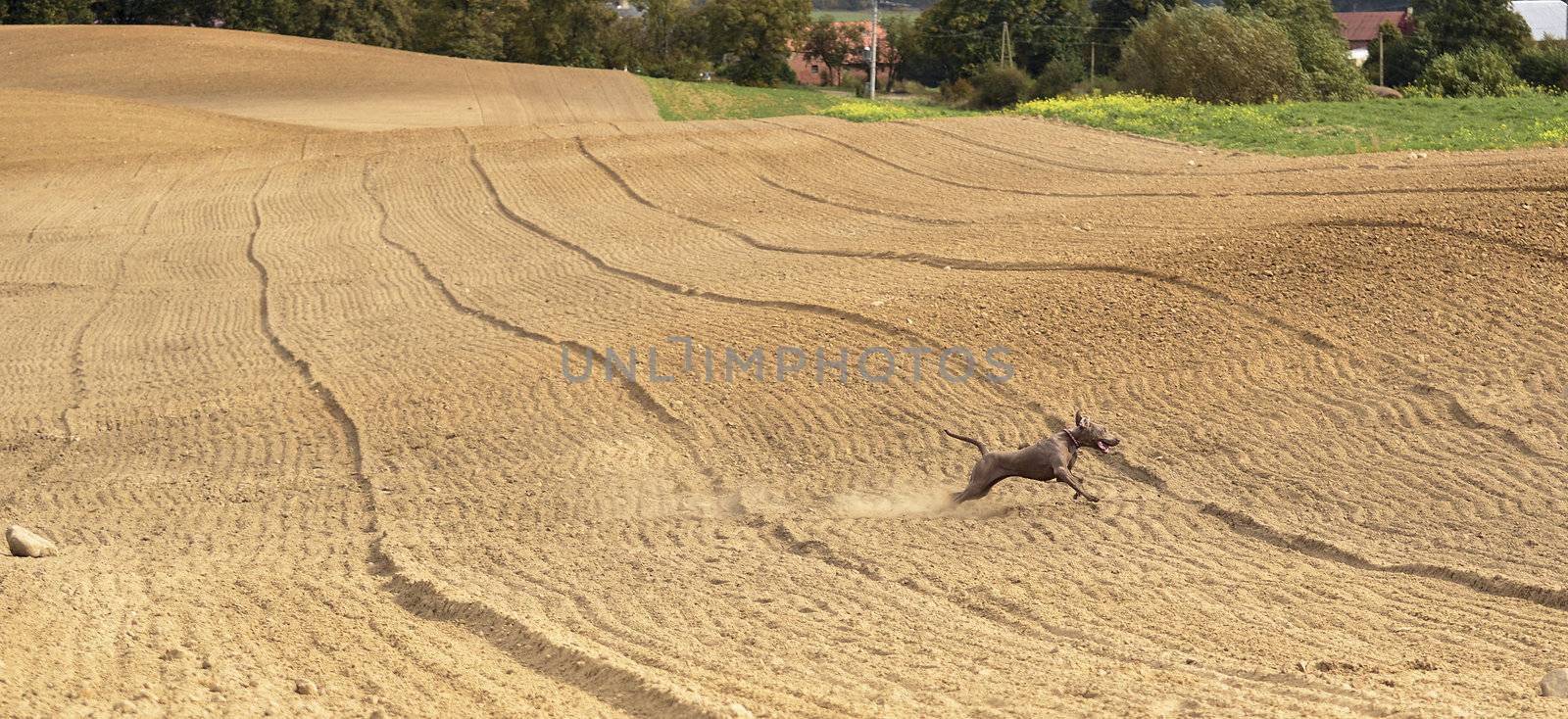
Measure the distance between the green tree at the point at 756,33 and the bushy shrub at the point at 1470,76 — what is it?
38454 millimetres

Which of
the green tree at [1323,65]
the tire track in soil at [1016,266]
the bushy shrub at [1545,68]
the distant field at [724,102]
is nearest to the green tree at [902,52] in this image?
the distant field at [724,102]

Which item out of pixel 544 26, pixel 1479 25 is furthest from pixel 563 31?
pixel 1479 25

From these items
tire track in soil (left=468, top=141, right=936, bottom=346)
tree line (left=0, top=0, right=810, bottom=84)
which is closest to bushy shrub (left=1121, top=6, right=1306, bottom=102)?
tire track in soil (left=468, top=141, right=936, bottom=346)

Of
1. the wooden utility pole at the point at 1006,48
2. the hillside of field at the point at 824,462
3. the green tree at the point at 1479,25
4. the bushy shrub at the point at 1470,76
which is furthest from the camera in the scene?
the wooden utility pole at the point at 1006,48

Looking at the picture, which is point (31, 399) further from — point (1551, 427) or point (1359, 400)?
point (1551, 427)

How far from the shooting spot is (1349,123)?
29.0 metres

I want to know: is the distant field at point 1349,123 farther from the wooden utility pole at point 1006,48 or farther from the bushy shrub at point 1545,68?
the wooden utility pole at point 1006,48

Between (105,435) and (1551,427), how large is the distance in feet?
39.3

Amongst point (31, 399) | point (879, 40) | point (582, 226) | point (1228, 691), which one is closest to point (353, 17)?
point (879, 40)

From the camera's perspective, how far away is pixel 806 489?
35.8ft

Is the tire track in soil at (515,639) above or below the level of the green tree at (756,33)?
below

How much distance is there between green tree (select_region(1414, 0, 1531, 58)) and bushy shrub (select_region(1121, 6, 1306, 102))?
21.8 meters

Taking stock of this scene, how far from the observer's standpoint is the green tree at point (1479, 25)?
59.5 meters

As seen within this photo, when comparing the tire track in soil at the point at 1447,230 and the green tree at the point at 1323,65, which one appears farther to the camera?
the green tree at the point at 1323,65
